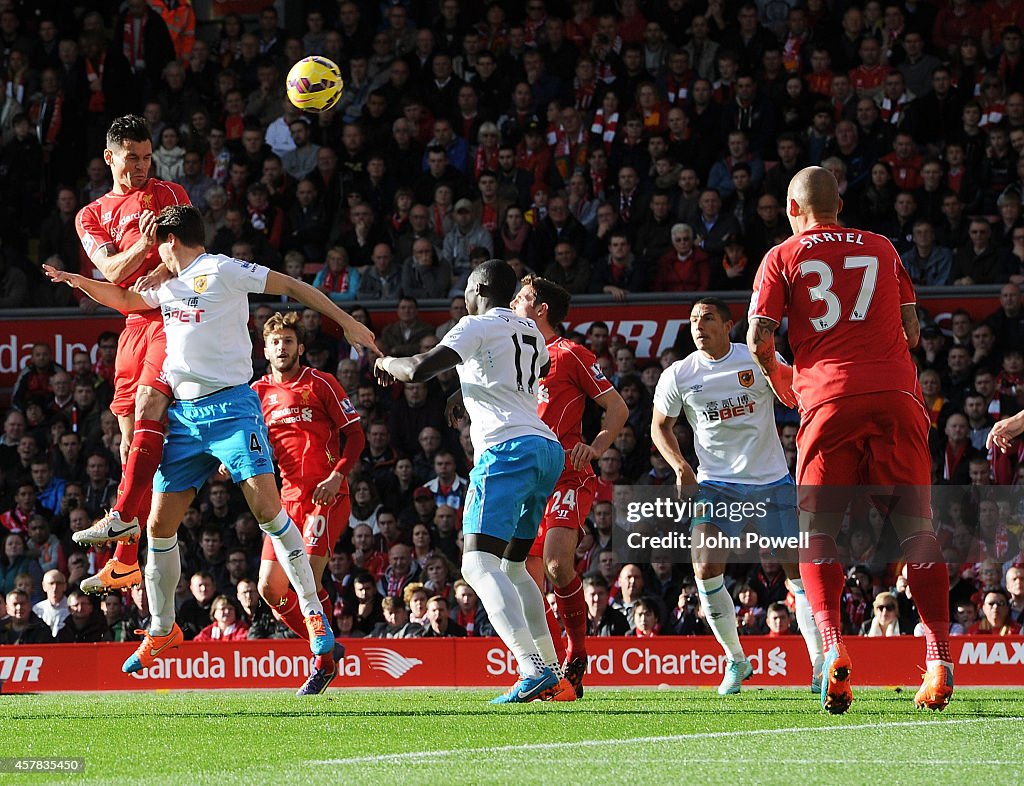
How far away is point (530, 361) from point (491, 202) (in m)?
9.64

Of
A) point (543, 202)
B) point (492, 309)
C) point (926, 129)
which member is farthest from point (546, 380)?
point (926, 129)

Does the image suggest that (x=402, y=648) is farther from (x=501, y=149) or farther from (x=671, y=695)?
(x=501, y=149)

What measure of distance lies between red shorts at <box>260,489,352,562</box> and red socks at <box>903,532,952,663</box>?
15.8 feet

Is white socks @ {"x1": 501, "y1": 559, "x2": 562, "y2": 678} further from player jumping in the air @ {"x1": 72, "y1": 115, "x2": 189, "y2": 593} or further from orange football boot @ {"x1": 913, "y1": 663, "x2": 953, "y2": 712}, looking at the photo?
player jumping in the air @ {"x1": 72, "y1": 115, "x2": 189, "y2": 593}

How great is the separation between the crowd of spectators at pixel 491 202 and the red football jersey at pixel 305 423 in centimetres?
232

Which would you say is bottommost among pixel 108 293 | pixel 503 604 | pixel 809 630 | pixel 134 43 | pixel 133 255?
pixel 809 630

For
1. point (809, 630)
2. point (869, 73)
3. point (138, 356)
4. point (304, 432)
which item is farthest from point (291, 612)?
point (869, 73)

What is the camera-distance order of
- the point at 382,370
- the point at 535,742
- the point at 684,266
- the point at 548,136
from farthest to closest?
the point at 548,136 < the point at 684,266 < the point at 382,370 < the point at 535,742

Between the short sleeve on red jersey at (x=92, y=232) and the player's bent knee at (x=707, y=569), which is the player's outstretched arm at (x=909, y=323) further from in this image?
the short sleeve on red jersey at (x=92, y=232)

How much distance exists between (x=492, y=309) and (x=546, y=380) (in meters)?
1.85

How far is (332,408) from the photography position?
1116 cm

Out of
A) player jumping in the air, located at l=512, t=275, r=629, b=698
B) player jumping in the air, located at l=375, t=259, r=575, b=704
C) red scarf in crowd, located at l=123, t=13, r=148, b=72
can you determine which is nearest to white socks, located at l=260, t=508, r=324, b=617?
player jumping in the air, located at l=512, t=275, r=629, b=698

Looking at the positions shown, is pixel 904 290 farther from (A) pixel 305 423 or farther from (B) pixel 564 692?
(A) pixel 305 423

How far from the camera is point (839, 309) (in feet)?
23.9
